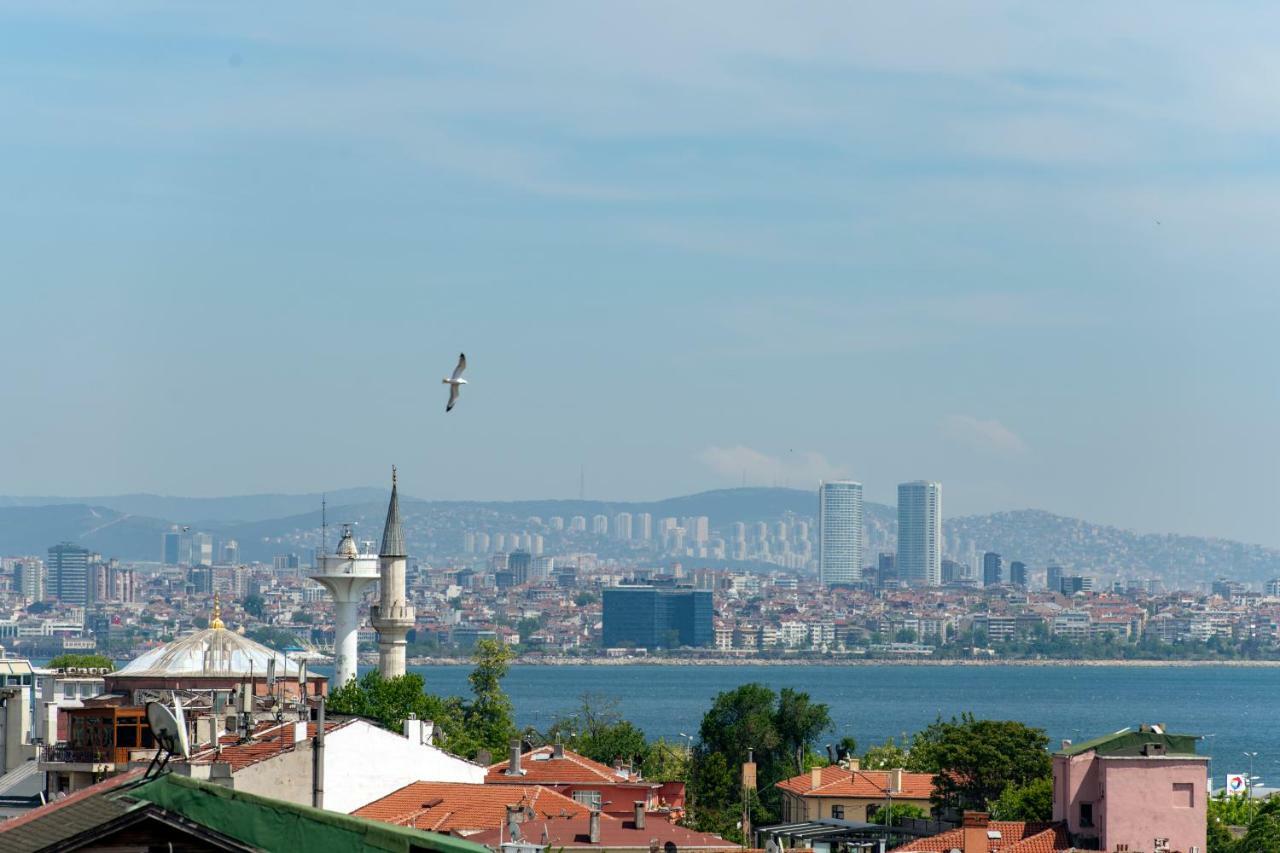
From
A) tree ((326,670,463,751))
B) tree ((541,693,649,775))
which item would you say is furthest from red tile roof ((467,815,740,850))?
tree ((541,693,649,775))

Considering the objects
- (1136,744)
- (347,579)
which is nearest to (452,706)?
(347,579)

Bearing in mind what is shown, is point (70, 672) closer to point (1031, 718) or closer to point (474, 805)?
point (474, 805)

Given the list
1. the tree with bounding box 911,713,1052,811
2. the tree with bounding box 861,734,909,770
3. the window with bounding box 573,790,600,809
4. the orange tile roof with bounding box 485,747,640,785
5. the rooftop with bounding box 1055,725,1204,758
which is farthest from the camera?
the tree with bounding box 861,734,909,770

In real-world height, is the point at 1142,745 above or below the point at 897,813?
above

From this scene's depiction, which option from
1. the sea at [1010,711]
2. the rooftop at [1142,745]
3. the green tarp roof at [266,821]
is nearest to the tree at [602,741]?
the sea at [1010,711]

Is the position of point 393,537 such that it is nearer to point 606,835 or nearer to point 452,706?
point 452,706

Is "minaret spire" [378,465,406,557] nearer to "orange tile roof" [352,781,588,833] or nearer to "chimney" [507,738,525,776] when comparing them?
"chimney" [507,738,525,776]

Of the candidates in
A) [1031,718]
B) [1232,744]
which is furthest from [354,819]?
[1031,718]
